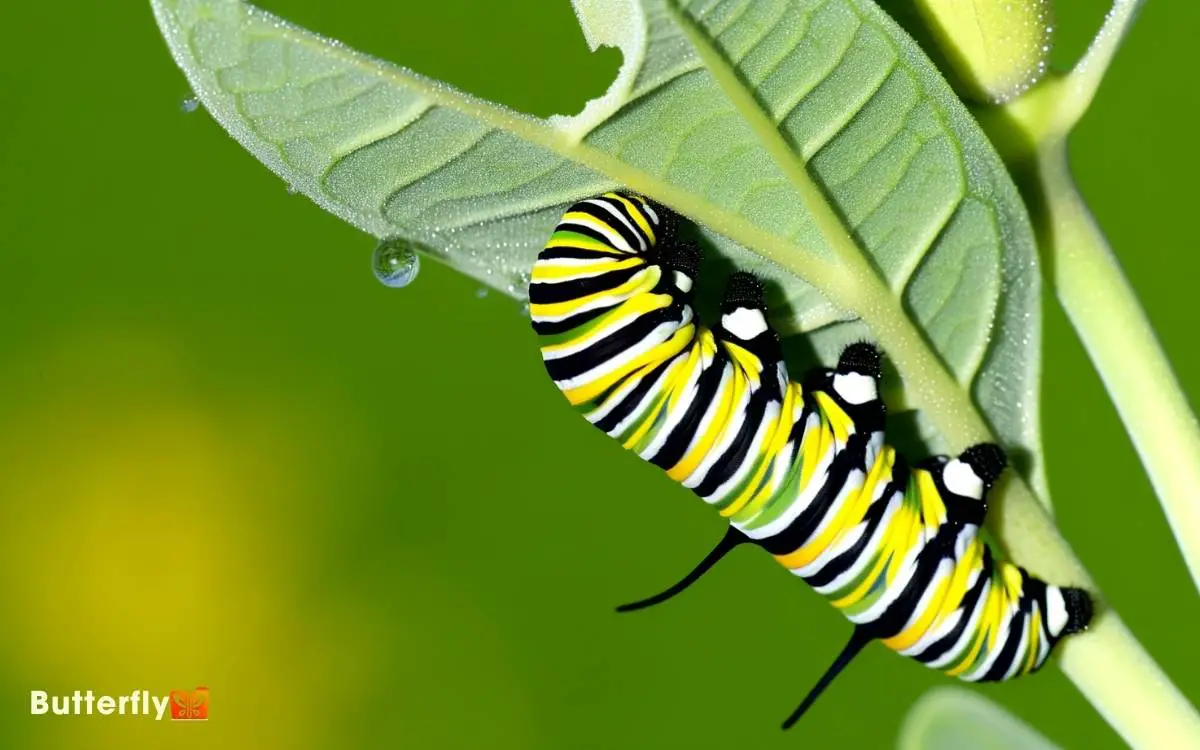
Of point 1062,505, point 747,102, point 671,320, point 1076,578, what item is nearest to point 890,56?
point 747,102

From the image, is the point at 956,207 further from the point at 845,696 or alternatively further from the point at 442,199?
the point at 845,696

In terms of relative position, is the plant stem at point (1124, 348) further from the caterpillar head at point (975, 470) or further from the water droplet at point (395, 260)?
the water droplet at point (395, 260)

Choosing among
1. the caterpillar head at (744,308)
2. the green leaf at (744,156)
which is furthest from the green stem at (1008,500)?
the caterpillar head at (744,308)

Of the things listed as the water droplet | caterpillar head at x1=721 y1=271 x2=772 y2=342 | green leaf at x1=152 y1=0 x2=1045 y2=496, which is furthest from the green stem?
the water droplet

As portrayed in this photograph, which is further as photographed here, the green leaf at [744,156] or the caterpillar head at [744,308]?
the caterpillar head at [744,308]

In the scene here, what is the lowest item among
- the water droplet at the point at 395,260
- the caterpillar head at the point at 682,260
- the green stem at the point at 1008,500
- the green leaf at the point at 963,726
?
the green leaf at the point at 963,726

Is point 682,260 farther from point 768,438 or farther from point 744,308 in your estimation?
point 768,438

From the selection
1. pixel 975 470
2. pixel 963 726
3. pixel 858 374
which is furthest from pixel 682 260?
pixel 963 726
